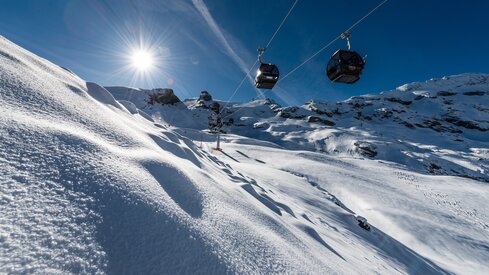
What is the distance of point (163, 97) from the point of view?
83.2 m

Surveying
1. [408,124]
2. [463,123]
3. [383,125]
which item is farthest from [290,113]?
[463,123]

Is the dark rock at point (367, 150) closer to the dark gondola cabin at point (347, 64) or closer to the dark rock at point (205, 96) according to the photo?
the dark gondola cabin at point (347, 64)

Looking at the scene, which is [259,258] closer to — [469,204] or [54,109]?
[54,109]

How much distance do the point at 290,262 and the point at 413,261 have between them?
7158 millimetres

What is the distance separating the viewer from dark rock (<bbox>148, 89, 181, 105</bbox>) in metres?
82.6

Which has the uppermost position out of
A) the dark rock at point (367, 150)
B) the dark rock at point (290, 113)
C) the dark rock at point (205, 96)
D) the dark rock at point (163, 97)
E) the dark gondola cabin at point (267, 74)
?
the dark rock at point (290, 113)

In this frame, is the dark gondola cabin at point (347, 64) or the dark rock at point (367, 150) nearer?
the dark gondola cabin at point (347, 64)

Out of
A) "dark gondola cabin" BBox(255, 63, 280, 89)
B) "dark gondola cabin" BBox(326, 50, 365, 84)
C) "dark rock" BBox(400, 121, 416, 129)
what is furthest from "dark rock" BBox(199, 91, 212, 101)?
"dark gondola cabin" BBox(326, 50, 365, 84)

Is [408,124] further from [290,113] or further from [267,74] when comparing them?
[267,74]

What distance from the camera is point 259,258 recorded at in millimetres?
2047

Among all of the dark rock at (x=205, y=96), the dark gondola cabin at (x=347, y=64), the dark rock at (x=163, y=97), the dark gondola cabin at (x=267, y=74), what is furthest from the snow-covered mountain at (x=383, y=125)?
the dark gondola cabin at (x=347, y=64)

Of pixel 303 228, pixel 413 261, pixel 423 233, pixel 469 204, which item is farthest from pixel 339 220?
pixel 469 204

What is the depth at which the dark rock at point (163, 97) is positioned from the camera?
271 ft

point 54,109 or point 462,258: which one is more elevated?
point 462,258
